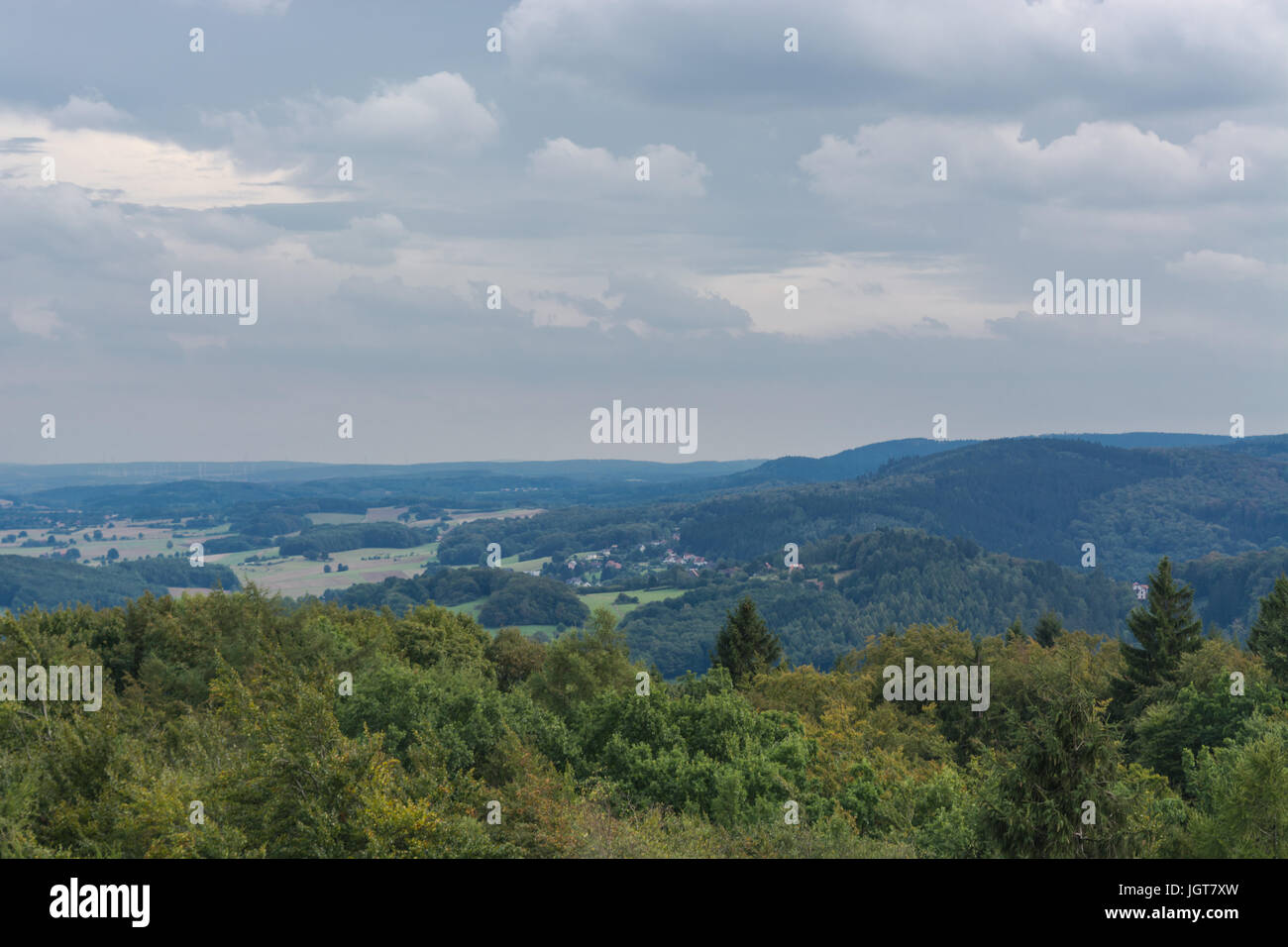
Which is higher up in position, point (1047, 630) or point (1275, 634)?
point (1275, 634)

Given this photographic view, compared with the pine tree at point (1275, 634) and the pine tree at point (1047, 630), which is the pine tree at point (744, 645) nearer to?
the pine tree at point (1275, 634)

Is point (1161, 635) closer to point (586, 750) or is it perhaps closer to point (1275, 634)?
point (1275, 634)

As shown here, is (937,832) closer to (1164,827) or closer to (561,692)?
(1164,827)

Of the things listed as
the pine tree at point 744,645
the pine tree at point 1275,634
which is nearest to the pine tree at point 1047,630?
the pine tree at point 1275,634

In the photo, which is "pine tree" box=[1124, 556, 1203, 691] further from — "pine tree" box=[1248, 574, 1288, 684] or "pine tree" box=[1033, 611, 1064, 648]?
"pine tree" box=[1033, 611, 1064, 648]

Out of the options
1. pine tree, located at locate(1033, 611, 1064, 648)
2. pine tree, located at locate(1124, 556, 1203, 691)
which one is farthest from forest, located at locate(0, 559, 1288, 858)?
pine tree, located at locate(1033, 611, 1064, 648)

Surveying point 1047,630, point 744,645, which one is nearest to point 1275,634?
point 744,645
